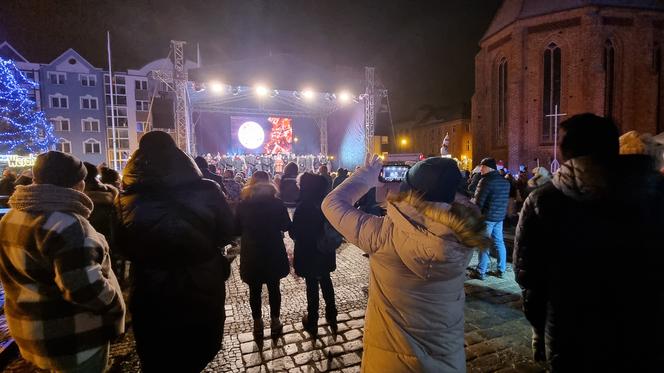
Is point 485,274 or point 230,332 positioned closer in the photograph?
point 230,332

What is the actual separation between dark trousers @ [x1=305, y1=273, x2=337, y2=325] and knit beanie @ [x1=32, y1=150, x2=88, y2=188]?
2.38 m

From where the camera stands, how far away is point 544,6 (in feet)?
73.0

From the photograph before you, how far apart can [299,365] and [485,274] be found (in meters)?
3.70

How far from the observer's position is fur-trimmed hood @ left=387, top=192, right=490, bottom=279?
1.20m

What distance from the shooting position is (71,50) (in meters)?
30.2

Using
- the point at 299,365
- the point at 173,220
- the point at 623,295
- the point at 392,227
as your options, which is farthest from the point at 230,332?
the point at 623,295

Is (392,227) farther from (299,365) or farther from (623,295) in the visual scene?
(299,365)

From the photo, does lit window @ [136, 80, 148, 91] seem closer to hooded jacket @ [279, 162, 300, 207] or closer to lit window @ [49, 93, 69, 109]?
lit window @ [49, 93, 69, 109]

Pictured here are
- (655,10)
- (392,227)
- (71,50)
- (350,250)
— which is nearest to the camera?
(392,227)

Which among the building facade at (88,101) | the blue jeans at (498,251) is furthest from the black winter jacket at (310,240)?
the building facade at (88,101)

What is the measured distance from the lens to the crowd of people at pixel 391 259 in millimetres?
1432

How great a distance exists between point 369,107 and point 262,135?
30.6ft

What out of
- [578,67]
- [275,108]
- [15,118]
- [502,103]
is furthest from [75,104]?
[578,67]

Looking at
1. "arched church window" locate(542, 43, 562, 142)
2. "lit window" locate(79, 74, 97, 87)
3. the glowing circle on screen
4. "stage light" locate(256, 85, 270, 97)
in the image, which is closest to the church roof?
"arched church window" locate(542, 43, 562, 142)
